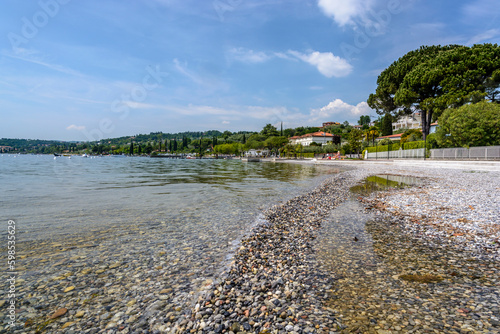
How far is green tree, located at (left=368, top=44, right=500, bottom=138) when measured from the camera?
3988cm

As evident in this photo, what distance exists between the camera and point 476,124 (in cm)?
3409

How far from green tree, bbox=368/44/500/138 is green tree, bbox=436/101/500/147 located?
6540 mm

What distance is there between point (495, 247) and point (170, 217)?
32.9 feet

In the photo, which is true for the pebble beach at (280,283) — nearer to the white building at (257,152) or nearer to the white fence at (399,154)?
the white fence at (399,154)

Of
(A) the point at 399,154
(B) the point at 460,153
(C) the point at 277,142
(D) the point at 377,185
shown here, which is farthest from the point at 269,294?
(C) the point at 277,142

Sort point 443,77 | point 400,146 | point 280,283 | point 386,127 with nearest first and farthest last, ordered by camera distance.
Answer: point 280,283 → point 443,77 → point 400,146 → point 386,127

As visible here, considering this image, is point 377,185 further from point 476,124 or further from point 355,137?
point 355,137

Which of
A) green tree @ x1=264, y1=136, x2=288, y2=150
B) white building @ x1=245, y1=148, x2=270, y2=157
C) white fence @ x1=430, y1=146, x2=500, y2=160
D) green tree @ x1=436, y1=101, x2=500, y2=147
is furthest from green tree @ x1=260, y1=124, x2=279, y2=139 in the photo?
green tree @ x1=436, y1=101, x2=500, y2=147

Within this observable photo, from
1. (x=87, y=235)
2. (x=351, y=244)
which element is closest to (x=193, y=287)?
(x=351, y=244)

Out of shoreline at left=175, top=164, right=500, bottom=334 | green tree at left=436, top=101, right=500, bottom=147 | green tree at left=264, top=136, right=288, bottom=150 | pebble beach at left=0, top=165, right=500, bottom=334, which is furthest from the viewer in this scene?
green tree at left=264, top=136, right=288, bottom=150

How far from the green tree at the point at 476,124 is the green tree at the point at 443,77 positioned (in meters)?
6.54

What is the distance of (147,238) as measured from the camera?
7.57 m

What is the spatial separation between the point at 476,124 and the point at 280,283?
139 ft

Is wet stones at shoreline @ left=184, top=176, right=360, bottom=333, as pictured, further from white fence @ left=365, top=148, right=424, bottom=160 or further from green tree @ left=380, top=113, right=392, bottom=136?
green tree @ left=380, top=113, right=392, bottom=136
